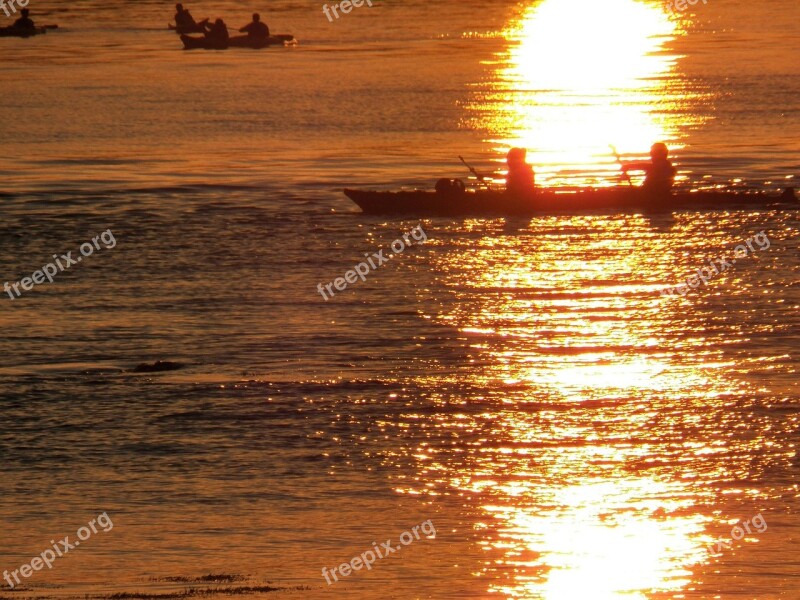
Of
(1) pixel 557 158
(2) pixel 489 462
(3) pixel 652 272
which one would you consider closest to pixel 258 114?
(1) pixel 557 158

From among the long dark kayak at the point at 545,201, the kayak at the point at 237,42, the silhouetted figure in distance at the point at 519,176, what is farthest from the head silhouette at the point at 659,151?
the kayak at the point at 237,42

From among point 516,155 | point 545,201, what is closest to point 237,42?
point 516,155

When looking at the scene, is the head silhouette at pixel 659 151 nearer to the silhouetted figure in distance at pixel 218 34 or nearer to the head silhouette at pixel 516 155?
the head silhouette at pixel 516 155

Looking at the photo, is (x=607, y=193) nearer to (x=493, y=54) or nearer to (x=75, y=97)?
(x=75, y=97)

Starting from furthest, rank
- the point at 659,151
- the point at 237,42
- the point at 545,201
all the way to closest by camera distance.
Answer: the point at 237,42
the point at 659,151
the point at 545,201

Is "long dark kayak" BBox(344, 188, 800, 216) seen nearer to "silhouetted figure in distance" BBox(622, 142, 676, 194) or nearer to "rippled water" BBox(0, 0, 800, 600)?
"silhouetted figure in distance" BBox(622, 142, 676, 194)

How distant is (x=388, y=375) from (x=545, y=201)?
1154 centimetres

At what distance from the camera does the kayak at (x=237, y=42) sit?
63000mm

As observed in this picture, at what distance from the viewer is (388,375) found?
17.9 meters

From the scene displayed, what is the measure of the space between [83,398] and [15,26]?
53538 mm

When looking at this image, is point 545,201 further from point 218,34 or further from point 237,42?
point 237,42

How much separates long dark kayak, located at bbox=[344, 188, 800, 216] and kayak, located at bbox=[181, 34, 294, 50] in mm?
35728

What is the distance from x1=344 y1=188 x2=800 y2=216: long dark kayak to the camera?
94.1ft

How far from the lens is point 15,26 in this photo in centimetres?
6725
